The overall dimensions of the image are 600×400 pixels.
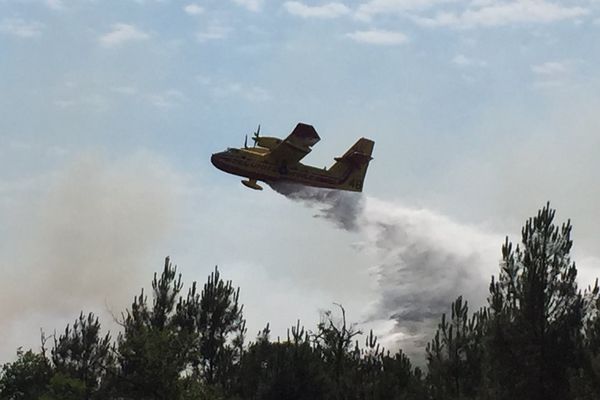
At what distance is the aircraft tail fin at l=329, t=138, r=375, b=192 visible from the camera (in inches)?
2960

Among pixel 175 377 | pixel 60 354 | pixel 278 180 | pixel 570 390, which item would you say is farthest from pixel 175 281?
pixel 570 390

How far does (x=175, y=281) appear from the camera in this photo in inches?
2451

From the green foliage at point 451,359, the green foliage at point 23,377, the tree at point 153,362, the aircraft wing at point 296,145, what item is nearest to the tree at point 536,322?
the green foliage at point 451,359

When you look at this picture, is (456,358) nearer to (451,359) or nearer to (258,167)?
(451,359)

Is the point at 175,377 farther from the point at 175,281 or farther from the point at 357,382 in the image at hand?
the point at 175,281

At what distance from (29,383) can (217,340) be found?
28.7 m

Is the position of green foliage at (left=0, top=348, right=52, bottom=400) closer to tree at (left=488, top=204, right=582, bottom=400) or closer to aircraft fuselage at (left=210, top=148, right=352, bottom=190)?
aircraft fuselage at (left=210, top=148, right=352, bottom=190)

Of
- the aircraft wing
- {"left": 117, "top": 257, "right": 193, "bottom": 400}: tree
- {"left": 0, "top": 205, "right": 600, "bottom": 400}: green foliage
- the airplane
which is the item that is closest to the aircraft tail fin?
the airplane

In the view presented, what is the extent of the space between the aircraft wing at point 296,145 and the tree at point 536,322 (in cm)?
3135

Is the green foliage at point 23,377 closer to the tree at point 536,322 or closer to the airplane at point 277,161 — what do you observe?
the airplane at point 277,161

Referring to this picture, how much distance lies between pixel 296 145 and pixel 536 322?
1364 inches

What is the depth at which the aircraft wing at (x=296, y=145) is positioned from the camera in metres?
68.1

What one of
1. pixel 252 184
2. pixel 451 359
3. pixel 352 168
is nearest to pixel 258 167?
pixel 252 184

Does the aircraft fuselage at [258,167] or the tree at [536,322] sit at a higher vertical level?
the aircraft fuselage at [258,167]
